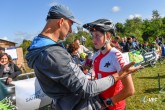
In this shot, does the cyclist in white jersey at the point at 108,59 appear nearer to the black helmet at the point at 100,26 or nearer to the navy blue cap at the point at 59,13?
the black helmet at the point at 100,26

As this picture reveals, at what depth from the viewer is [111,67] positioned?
2.71m

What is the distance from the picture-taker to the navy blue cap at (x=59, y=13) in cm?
215

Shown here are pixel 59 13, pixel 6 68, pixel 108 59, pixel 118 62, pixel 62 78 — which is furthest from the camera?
pixel 6 68

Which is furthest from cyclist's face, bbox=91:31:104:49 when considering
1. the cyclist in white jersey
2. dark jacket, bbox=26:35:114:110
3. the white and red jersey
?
dark jacket, bbox=26:35:114:110

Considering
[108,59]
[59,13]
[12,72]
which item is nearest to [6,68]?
[12,72]

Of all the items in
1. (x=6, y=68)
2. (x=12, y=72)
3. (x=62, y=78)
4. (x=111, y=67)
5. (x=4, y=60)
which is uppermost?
(x=62, y=78)

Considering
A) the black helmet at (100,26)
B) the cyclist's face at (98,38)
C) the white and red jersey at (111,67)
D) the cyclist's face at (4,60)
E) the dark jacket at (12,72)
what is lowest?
the dark jacket at (12,72)

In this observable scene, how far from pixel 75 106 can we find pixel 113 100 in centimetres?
47

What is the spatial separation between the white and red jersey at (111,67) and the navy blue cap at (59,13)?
722mm

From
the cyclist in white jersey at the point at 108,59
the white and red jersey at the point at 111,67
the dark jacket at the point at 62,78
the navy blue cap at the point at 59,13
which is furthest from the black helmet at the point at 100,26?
the dark jacket at the point at 62,78

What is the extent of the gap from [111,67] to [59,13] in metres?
0.89

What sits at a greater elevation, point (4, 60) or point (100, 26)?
point (100, 26)

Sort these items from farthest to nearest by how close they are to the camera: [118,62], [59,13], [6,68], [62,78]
→ 1. [6,68]
2. [118,62]
3. [59,13]
4. [62,78]

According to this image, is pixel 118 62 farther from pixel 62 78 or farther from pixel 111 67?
pixel 62 78
